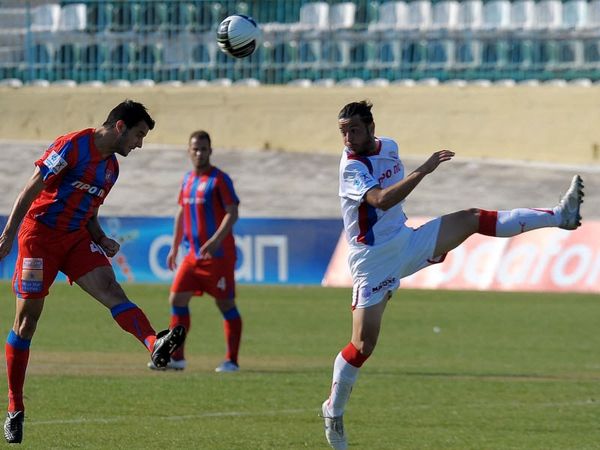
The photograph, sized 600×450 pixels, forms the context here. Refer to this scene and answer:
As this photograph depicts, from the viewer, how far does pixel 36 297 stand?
937cm

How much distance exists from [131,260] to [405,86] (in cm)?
975

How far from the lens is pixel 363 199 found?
361 inches

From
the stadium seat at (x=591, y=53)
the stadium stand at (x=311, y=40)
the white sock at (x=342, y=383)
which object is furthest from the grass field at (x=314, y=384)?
the stadium stand at (x=311, y=40)

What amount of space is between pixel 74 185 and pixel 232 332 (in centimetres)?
500

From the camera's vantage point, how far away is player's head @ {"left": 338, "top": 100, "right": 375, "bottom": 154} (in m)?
9.20

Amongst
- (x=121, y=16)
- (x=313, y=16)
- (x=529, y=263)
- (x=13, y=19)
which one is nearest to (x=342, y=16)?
(x=313, y=16)

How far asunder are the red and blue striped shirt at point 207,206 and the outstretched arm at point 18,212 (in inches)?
210

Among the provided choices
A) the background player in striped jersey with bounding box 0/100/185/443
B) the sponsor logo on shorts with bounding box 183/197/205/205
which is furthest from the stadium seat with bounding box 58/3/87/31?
the background player in striped jersey with bounding box 0/100/185/443

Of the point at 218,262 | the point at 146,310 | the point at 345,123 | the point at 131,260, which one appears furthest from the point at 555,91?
the point at 345,123

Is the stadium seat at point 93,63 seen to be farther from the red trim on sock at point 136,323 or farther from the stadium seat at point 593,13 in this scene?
the red trim on sock at point 136,323

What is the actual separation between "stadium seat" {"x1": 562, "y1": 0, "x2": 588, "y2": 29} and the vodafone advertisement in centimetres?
951

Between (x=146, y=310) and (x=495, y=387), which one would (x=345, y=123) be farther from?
(x=146, y=310)

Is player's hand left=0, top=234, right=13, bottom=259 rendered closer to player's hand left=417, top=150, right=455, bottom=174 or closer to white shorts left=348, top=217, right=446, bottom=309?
white shorts left=348, top=217, right=446, bottom=309

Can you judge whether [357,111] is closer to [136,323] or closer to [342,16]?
[136,323]
